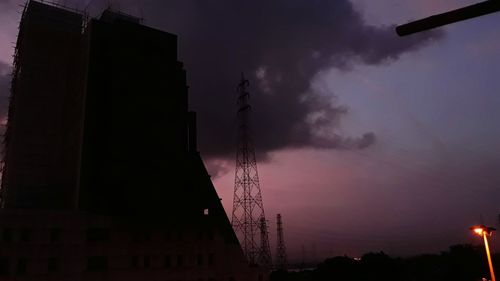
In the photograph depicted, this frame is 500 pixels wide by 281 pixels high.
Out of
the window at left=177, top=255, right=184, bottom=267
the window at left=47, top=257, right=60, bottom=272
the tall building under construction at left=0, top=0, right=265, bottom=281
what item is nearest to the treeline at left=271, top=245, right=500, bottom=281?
the tall building under construction at left=0, top=0, right=265, bottom=281

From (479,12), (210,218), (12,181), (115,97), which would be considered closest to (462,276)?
(210,218)

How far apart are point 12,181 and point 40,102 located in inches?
590

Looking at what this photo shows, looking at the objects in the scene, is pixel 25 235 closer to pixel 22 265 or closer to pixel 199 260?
pixel 22 265

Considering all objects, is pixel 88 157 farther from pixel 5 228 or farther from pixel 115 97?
pixel 5 228

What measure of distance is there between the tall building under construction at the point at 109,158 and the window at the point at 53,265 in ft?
0.41

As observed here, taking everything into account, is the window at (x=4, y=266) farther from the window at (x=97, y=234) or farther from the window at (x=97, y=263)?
the window at (x=97, y=234)

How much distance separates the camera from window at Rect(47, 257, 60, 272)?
6203 cm

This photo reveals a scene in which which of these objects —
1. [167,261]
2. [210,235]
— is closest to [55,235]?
[167,261]

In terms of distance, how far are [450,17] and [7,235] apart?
6425cm

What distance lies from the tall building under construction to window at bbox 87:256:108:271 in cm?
18

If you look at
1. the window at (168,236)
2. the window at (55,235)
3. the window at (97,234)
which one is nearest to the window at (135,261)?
the window at (97,234)

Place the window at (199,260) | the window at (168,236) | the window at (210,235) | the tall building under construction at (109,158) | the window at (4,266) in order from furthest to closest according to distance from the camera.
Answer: the window at (210,235) → the window at (199,260) → the window at (168,236) → the tall building under construction at (109,158) → the window at (4,266)

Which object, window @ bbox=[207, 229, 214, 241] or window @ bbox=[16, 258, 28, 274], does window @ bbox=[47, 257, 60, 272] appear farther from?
window @ bbox=[207, 229, 214, 241]

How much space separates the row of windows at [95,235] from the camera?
199ft
